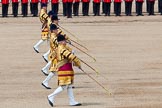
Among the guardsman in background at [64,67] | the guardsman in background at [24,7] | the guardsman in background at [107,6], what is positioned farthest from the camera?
the guardsman in background at [107,6]

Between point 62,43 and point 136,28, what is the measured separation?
49.1ft

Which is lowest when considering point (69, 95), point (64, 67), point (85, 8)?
point (69, 95)

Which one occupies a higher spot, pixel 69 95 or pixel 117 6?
pixel 117 6

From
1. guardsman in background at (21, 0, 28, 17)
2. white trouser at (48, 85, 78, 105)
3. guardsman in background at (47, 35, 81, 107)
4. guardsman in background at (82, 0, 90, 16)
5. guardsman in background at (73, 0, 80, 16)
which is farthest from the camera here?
guardsman in background at (82, 0, 90, 16)

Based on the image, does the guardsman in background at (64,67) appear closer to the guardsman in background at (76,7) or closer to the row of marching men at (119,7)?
the guardsman in background at (76,7)

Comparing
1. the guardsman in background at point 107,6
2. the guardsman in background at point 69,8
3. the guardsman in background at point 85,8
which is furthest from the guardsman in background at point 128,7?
the guardsman in background at point 69,8

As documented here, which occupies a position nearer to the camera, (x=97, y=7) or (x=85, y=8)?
(x=97, y=7)

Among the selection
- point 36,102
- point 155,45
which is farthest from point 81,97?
point 155,45

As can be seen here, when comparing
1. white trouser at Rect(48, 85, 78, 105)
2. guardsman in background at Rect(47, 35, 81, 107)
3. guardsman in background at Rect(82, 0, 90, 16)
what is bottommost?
white trouser at Rect(48, 85, 78, 105)

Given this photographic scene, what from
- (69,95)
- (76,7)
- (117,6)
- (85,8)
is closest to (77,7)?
(76,7)

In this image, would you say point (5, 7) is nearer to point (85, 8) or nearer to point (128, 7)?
point (85, 8)

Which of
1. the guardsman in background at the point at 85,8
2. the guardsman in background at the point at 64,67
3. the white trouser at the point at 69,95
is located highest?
the guardsman in background at the point at 85,8

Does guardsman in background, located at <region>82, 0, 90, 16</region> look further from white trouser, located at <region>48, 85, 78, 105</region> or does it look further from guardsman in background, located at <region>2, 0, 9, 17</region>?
white trouser, located at <region>48, 85, 78, 105</region>

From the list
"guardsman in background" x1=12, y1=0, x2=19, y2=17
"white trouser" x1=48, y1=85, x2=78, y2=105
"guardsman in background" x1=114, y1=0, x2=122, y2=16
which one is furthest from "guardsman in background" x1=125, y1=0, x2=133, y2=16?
"white trouser" x1=48, y1=85, x2=78, y2=105
